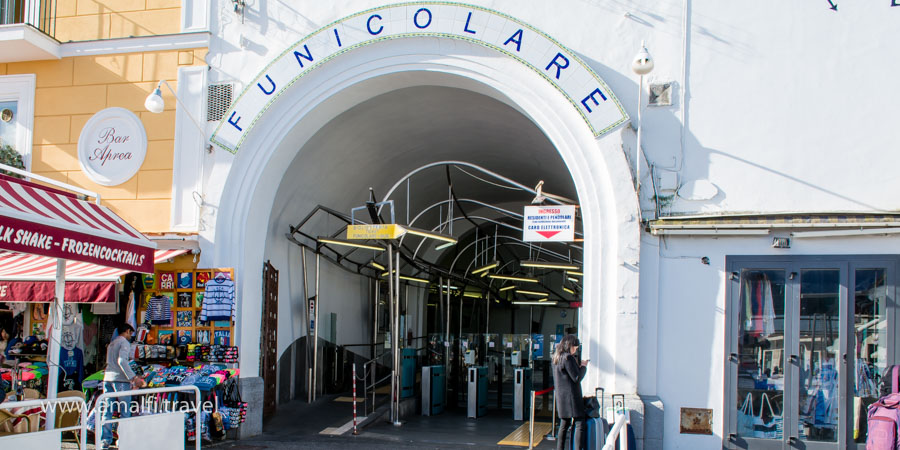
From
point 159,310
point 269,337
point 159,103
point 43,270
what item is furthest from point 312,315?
point 159,103

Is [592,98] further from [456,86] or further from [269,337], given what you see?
[269,337]

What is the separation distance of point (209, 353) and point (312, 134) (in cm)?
366

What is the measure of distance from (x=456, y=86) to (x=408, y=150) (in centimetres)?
423

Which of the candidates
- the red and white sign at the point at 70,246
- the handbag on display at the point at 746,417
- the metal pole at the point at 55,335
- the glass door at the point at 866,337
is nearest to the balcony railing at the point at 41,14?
the metal pole at the point at 55,335

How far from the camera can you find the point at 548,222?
424 inches

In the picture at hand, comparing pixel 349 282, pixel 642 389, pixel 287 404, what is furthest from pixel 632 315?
pixel 349 282

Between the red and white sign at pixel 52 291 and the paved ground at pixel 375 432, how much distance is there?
259cm

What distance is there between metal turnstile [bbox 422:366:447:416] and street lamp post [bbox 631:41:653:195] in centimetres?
658

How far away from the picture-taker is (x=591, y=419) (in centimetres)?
909

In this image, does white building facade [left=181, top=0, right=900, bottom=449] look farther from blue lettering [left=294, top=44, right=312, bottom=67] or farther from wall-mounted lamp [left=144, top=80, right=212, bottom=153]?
wall-mounted lamp [left=144, top=80, right=212, bottom=153]

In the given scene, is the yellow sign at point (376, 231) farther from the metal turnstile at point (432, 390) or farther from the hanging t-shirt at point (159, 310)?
the metal turnstile at point (432, 390)

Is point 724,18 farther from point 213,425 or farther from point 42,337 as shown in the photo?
point 42,337

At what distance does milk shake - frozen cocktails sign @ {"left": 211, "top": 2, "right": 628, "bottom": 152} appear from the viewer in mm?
10320

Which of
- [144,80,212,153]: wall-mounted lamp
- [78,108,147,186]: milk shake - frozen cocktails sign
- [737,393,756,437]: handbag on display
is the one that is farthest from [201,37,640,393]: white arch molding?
[78,108,147,186]: milk shake - frozen cocktails sign
